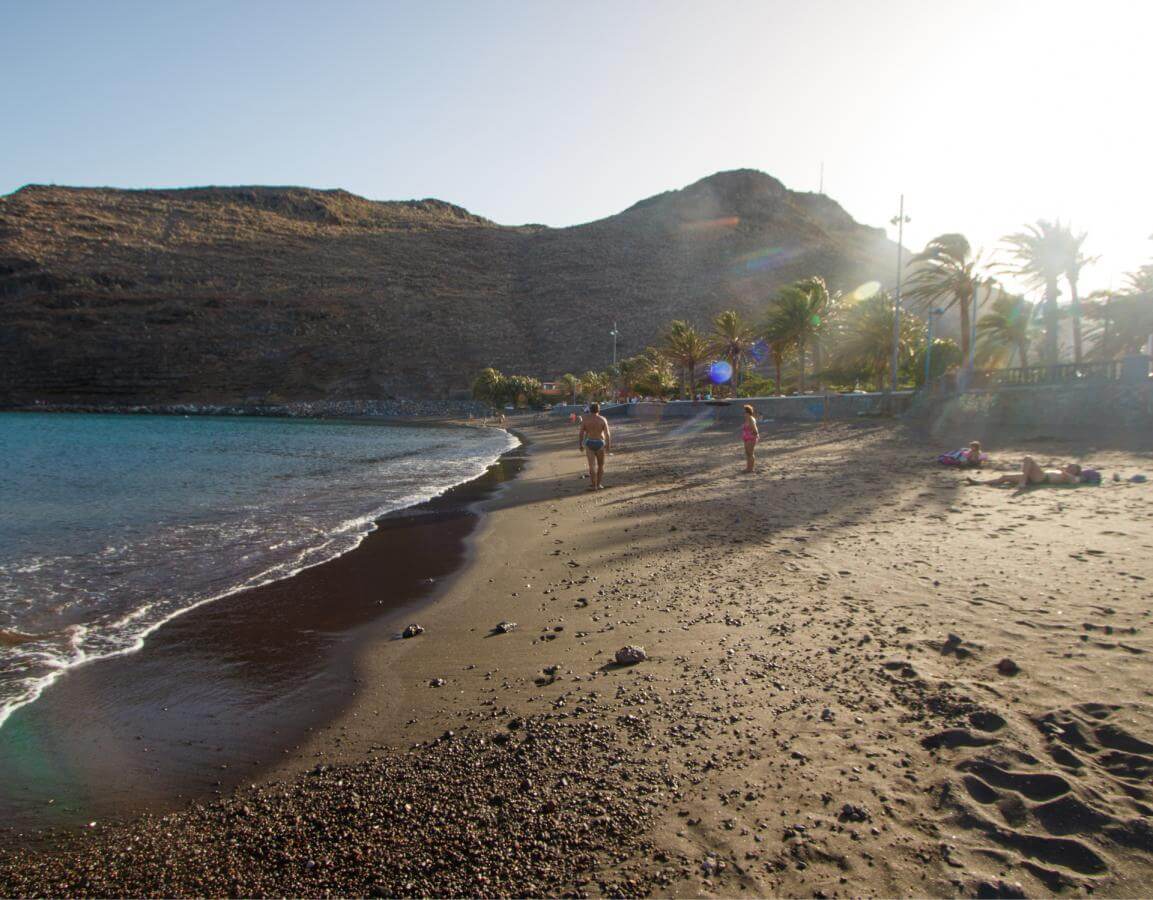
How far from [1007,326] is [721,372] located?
83.1 ft

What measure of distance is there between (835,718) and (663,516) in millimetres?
7091

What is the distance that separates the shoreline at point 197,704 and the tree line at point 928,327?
3395 cm

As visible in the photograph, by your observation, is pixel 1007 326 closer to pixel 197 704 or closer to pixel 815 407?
pixel 815 407

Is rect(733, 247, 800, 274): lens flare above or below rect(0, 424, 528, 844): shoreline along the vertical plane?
above

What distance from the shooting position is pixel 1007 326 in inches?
1613

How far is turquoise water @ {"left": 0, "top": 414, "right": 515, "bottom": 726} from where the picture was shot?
21.0ft

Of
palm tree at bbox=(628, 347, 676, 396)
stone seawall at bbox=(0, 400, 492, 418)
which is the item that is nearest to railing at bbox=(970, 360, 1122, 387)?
palm tree at bbox=(628, 347, 676, 396)

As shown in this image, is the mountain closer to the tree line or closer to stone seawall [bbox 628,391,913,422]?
the tree line

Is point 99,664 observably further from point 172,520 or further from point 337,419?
point 337,419

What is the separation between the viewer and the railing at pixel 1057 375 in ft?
69.8

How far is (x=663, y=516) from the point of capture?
10.9 meters

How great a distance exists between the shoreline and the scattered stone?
6.67ft

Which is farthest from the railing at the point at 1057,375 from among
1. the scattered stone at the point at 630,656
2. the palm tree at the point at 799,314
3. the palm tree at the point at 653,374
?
the palm tree at the point at 653,374

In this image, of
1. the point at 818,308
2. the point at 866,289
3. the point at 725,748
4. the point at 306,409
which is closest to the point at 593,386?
the point at 818,308
